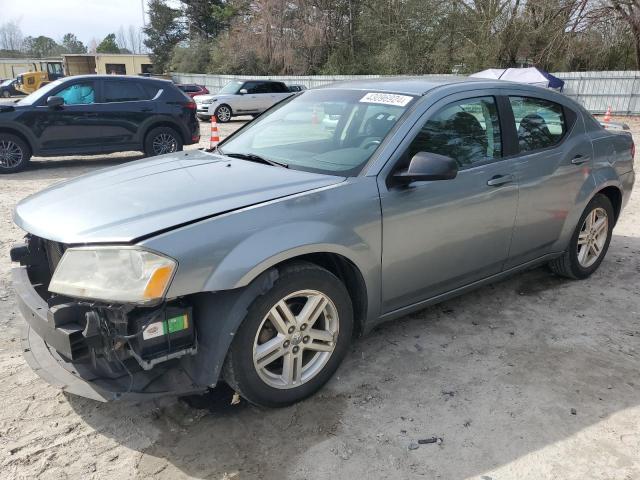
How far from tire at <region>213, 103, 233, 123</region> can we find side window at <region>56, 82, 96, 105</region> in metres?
10.1

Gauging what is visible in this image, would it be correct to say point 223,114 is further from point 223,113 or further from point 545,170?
point 545,170

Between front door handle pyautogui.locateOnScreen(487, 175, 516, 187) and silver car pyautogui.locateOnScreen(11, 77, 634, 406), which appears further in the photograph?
front door handle pyautogui.locateOnScreen(487, 175, 516, 187)

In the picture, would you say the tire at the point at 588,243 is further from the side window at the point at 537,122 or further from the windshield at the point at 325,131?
the windshield at the point at 325,131

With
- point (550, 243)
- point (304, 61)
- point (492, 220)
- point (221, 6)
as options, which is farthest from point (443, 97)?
point (221, 6)

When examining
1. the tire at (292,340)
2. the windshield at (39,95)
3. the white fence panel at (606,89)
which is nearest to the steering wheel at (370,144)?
the tire at (292,340)

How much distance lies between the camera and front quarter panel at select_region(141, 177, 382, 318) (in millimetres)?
2326

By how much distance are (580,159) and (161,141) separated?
8414mm

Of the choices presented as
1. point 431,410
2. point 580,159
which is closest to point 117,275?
point 431,410

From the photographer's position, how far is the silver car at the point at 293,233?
2342 millimetres

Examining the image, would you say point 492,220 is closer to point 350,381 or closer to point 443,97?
point 443,97

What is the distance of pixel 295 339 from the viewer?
9.05ft

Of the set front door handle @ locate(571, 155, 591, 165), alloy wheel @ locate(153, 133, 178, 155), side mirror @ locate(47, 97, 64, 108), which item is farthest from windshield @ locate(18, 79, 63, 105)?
front door handle @ locate(571, 155, 591, 165)

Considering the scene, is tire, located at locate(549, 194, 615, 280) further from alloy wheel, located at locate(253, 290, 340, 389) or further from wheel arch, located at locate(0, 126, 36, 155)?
wheel arch, located at locate(0, 126, 36, 155)

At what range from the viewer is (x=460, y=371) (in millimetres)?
3240
